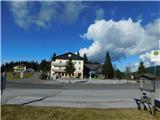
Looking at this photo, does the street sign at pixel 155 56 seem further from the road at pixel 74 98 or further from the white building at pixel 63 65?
the white building at pixel 63 65

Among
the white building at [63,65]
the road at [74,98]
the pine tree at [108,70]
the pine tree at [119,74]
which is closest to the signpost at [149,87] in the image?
the road at [74,98]

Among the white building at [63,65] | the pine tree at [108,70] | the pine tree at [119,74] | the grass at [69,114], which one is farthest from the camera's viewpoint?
the white building at [63,65]

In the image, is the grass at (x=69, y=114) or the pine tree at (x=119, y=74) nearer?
the grass at (x=69, y=114)

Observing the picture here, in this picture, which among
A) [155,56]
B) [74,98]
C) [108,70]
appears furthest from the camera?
[108,70]

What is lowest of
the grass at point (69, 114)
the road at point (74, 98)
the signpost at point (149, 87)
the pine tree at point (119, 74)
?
the grass at point (69, 114)

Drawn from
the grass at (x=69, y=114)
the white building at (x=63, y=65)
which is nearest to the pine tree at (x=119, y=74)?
the white building at (x=63, y=65)

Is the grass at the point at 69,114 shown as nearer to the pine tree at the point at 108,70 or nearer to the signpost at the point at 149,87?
the signpost at the point at 149,87

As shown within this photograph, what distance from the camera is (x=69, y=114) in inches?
464

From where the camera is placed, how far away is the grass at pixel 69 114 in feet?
36.8

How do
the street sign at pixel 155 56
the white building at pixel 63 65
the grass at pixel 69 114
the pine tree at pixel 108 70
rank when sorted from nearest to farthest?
the grass at pixel 69 114
the street sign at pixel 155 56
the pine tree at pixel 108 70
the white building at pixel 63 65

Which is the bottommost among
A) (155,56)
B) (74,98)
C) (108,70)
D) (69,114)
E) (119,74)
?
(69,114)

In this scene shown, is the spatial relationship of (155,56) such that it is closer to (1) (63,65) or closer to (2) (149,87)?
(2) (149,87)

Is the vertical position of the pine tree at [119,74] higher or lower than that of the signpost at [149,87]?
higher

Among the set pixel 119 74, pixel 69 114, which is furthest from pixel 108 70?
pixel 69 114
